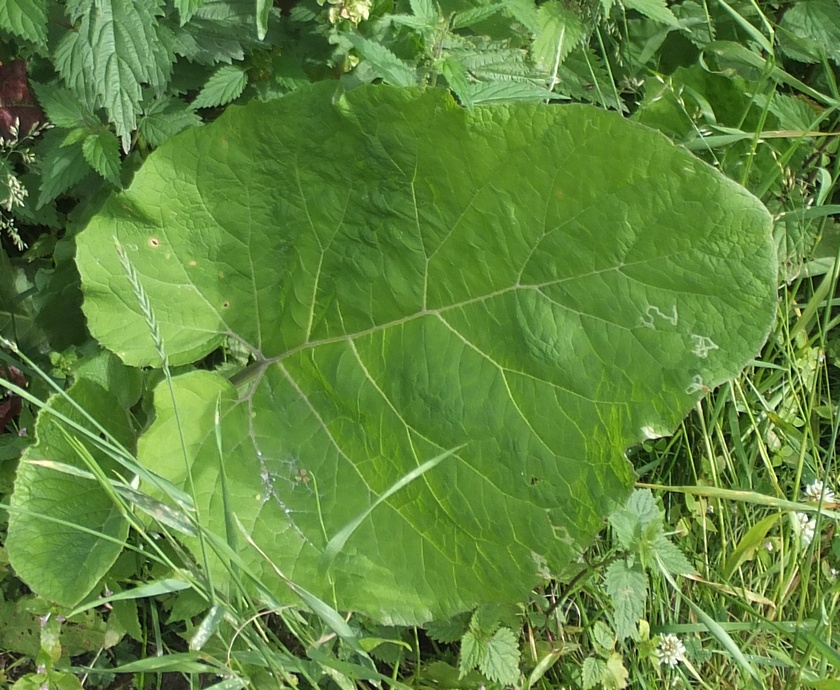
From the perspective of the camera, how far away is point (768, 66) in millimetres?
1738

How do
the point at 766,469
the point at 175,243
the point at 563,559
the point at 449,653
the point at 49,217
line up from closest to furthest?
the point at 563,559 → the point at 175,243 → the point at 49,217 → the point at 449,653 → the point at 766,469

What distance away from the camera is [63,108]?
58.0 inches

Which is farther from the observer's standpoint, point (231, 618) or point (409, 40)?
point (409, 40)

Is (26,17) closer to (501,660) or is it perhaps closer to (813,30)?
(501,660)

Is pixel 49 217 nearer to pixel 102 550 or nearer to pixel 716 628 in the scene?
pixel 102 550

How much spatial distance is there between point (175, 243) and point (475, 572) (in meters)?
0.79

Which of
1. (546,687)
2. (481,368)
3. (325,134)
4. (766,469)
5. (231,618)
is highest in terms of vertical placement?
(325,134)

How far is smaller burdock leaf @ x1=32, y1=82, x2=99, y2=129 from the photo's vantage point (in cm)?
146

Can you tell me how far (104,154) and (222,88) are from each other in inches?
10.3

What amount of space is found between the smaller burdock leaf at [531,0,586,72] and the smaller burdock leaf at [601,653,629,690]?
1.27m

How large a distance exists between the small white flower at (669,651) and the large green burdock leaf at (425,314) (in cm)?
63

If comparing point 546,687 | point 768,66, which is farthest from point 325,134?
point 546,687

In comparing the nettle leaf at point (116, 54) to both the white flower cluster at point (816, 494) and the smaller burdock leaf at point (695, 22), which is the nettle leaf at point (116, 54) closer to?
the smaller burdock leaf at point (695, 22)

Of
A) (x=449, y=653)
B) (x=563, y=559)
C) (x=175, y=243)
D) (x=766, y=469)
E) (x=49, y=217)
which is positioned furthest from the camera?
(x=766, y=469)
